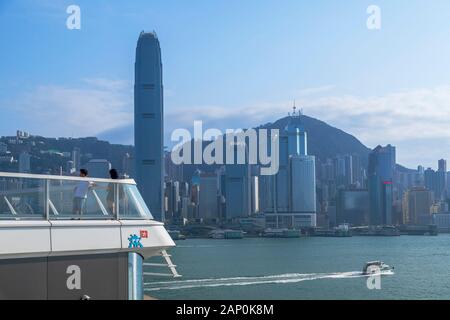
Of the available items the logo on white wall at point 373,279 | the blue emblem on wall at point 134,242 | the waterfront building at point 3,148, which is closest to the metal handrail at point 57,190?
the blue emblem on wall at point 134,242

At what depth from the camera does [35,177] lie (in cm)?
551

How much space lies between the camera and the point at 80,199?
19.2ft

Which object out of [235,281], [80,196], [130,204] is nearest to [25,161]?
[235,281]

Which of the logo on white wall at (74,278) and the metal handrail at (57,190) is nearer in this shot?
the metal handrail at (57,190)

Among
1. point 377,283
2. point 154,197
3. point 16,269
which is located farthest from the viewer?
point 154,197

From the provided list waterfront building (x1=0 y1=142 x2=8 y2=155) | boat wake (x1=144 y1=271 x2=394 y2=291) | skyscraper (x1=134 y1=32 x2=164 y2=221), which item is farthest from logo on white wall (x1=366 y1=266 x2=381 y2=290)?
waterfront building (x1=0 y1=142 x2=8 y2=155)

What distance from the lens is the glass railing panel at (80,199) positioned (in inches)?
224

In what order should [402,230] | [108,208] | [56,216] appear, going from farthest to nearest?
[402,230]
[108,208]
[56,216]

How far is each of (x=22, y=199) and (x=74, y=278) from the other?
0.87 m

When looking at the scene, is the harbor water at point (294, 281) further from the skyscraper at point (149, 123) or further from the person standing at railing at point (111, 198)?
the skyscraper at point (149, 123)

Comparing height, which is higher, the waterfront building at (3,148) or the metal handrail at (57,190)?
the waterfront building at (3,148)
